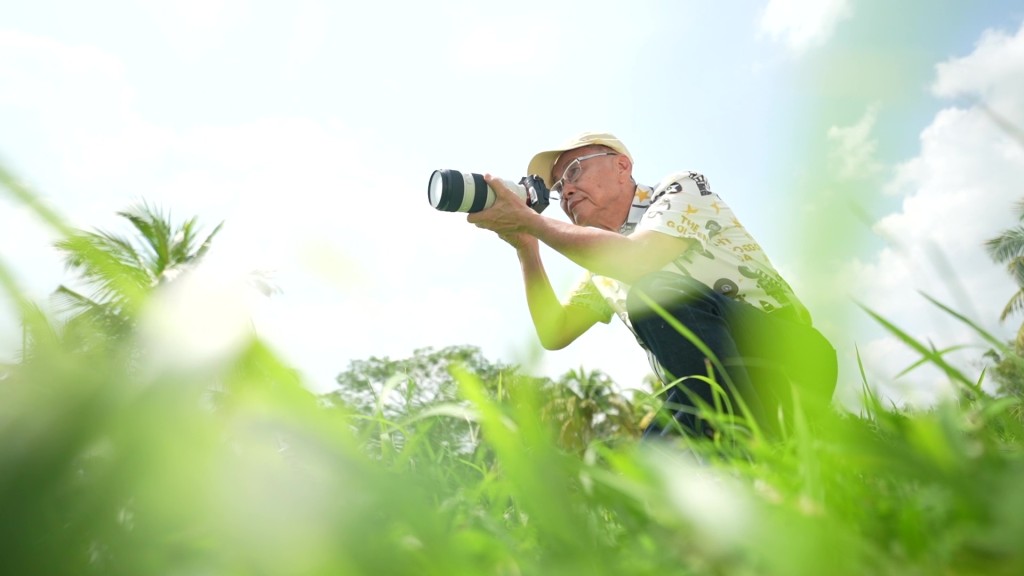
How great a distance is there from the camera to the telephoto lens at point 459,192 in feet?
9.43

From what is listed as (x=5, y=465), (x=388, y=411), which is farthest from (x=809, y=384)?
(x=388, y=411)

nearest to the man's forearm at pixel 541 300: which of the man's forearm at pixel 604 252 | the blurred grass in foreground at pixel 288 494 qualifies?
the man's forearm at pixel 604 252

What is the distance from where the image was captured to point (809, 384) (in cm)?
55

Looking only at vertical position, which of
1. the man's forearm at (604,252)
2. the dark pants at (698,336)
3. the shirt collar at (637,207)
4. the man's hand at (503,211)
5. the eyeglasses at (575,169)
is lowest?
the dark pants at (698,336)

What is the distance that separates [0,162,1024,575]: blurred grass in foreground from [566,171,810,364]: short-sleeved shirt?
232 centimetres

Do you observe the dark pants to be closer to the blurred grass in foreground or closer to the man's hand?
the man's hand


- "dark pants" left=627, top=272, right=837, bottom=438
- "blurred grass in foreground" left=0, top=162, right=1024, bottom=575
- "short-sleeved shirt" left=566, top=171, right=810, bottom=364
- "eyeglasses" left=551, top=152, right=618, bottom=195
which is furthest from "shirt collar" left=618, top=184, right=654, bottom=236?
"blurred grass in foreground" left=0, top=162, right=1024, bottom=575

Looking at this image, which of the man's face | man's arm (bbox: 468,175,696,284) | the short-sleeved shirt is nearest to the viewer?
man's arm (bbox: 468,175,696,284)

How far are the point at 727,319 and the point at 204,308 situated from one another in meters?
2.50

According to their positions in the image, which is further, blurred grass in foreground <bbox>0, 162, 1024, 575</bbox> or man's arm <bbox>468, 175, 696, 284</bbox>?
man's arm <bbox>468, 175, 696, 284</bbox>

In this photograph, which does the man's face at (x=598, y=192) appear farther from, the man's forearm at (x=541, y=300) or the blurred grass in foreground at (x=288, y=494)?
the blurred grass in foreground at (x=288, y=494)

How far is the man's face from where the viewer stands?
354 centimetres

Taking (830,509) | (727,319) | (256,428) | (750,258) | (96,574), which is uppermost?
(750,258)

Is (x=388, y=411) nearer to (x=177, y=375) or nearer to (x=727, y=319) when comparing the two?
(x=177, y=375)
